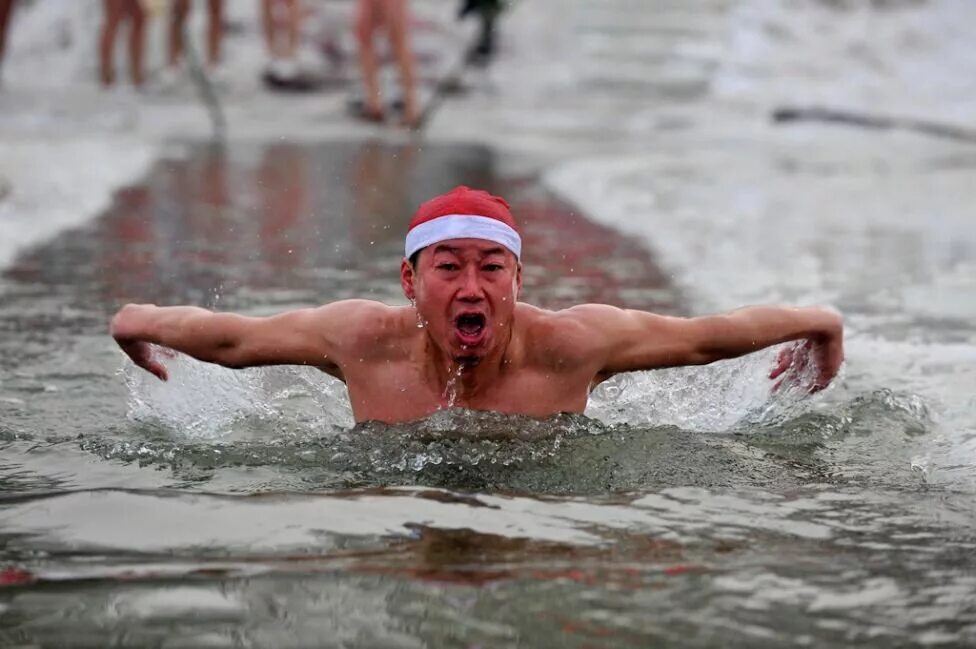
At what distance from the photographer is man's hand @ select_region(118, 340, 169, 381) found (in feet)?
16.2

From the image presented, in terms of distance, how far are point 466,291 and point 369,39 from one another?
38.3ft

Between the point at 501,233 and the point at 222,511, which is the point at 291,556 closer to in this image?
the point at 222,511

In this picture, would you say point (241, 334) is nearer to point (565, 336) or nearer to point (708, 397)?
point (565, 336)

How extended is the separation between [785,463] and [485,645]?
72.4 inches

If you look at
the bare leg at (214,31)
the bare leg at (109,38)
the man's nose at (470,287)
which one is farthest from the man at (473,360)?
the bare leg at (214,31)

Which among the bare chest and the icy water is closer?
the icy water

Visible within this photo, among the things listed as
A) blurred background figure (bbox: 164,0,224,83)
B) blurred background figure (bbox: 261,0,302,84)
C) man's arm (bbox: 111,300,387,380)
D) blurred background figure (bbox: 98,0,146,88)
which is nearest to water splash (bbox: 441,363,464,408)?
man's arm (bbox: 111,300,387,380)

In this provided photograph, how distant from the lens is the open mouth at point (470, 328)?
180 inches

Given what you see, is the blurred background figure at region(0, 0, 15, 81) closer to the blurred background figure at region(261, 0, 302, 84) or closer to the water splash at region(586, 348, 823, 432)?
the blurred background figure at region(261, 0, 302, 84)

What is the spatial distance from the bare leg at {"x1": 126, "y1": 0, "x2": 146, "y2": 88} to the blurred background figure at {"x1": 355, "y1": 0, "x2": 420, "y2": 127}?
3301 mm

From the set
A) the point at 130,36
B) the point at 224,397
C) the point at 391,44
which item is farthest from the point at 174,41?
the point at 224,397

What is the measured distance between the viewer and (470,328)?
4.60 m

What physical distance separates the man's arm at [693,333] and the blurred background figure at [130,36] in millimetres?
14161

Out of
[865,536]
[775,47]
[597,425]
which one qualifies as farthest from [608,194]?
[775,47]
